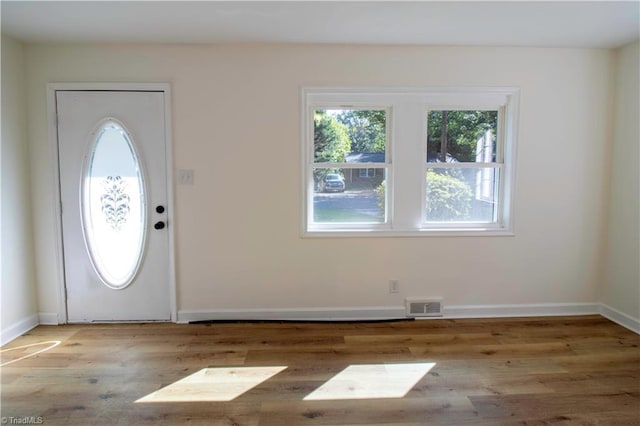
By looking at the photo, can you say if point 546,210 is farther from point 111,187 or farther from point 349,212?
point 111,187

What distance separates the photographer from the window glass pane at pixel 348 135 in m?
3.14

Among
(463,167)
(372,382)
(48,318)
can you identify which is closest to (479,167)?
(463,167)

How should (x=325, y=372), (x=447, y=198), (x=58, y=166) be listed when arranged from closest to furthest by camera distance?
(x=325, y=372) < (x=58, y=166) < (x=447, y=198)

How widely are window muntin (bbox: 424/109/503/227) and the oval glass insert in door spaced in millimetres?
2587

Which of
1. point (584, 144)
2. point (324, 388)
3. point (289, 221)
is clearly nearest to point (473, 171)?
point (584, 144)

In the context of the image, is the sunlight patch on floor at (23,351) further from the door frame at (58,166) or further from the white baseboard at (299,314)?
the white baseboard at (299,314)

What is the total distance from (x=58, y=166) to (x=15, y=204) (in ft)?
1.42

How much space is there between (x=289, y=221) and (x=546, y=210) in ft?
7.63

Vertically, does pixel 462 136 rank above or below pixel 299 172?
above

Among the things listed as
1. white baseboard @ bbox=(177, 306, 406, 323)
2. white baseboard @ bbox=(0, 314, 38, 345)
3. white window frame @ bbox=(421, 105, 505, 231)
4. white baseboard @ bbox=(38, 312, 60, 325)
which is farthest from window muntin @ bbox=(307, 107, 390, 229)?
white baseboard @ bbox=(0, 314, 38, 345)

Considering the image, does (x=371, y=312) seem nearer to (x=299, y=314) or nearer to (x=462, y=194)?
(x=299, y=314)

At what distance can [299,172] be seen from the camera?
3.05m

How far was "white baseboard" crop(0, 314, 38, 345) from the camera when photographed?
2.73m

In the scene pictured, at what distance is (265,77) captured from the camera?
2.97 m
